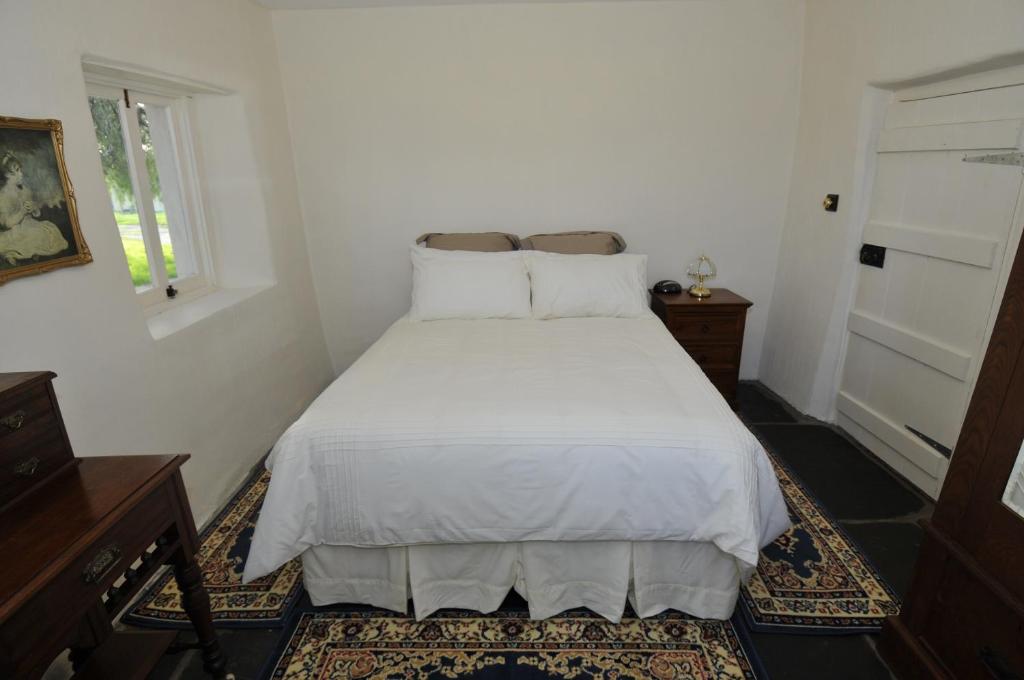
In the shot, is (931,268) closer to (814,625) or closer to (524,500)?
(814,625)

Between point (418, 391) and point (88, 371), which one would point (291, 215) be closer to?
point (88, 371)

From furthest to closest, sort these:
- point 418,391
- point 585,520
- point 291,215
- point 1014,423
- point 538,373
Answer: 1. point 291,215
2. point 538,373
3. point 418,391
4. point 585,520
5. point 1014,423

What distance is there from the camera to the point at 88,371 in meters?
1.67

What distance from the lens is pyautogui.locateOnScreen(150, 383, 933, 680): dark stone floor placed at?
1.51 m

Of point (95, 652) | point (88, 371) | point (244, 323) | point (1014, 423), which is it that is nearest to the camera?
point (1014, 423)

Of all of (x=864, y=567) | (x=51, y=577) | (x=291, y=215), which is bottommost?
(x=864, y=567)

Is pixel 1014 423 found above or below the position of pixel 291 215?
below

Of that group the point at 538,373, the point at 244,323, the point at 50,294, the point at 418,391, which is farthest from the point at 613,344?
the point at 50,294

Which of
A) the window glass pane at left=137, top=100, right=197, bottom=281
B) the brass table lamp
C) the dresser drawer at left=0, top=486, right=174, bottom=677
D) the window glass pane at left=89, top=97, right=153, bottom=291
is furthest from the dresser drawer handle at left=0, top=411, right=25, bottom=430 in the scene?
the brass table lamp

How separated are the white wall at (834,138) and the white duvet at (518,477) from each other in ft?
5.14

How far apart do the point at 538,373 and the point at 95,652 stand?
1527 millimetres

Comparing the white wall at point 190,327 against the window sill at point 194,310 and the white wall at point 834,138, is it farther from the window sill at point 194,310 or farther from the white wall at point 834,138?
the white wall at point 834,138

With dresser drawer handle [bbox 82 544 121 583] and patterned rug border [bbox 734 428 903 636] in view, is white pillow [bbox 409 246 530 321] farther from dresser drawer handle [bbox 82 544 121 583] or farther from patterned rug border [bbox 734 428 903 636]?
dresser drawer handle [bbox 82 544 121 583]

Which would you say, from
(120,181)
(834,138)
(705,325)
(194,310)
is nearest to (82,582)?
(194,310)
